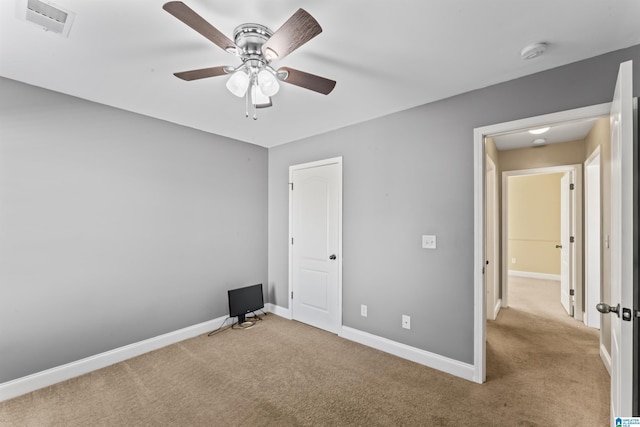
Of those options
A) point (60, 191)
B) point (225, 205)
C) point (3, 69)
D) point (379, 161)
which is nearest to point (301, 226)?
point (225, 205)

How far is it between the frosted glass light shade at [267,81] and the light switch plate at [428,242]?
1903 millimetres

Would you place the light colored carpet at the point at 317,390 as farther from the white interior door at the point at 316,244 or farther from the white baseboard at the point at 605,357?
the white interior door at the point at 316,244

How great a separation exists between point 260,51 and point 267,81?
17cm

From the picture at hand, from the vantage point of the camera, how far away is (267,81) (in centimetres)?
174

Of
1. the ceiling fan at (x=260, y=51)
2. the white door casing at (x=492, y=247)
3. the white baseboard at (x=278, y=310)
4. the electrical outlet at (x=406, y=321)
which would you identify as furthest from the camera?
the white baseboard at (x=278, y=310)

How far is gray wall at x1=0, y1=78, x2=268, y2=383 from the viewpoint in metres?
2.29

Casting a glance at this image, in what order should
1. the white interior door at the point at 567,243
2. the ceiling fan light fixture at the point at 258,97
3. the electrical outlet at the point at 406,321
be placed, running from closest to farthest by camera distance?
the ceiling fan light fixture at the point at 258,97
the electrical outlet at the point at 406,321
the white interior door at the point at 567,243

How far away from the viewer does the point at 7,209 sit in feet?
7.35

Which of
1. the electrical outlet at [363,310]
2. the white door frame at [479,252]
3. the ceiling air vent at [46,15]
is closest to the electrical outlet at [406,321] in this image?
the electrical outlet at [363,310]

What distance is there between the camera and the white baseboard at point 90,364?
224 centimetres

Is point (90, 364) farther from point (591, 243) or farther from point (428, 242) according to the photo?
point (591, 243)

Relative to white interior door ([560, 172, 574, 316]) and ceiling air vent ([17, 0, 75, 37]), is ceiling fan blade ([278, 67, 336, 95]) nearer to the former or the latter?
ceiling air vent ([17, 0, 75, 37])

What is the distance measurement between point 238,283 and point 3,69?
294cm

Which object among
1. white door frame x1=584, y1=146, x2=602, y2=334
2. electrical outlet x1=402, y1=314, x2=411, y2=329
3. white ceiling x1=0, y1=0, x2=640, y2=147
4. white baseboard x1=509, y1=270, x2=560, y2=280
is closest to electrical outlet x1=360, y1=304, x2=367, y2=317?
electrical outlet x1=402, y1=314, x2=411, y2=329
